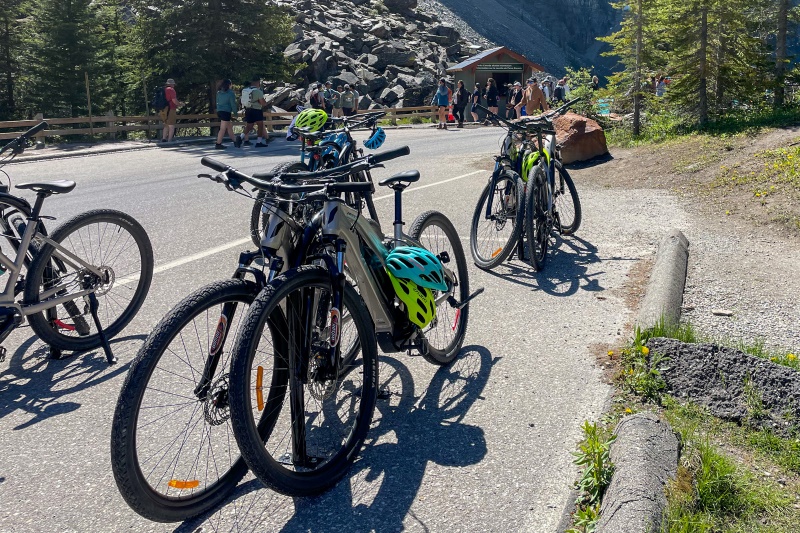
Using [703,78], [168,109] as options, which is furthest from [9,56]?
[703,78]

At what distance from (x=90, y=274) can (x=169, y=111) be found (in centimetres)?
2124

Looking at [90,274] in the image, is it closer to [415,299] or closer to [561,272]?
[415,299]

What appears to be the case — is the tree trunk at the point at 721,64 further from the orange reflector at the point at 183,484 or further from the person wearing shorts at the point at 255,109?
the orange reflector at the point at 183,484

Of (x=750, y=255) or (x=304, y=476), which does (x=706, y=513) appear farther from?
(x=750, y=255)

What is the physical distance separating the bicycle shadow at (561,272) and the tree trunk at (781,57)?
11.4m

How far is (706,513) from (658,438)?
16.3 inches

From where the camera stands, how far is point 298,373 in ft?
10.5

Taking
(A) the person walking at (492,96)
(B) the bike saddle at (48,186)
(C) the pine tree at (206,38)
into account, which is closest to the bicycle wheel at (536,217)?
(B) the bike saddle at (48,186)

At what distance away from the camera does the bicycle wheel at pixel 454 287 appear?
15.7ft

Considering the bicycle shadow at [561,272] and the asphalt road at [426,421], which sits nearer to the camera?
the asphalt road at [426,421]

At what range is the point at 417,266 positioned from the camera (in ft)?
13.0

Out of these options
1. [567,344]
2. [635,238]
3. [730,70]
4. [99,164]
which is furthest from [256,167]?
[567,344]

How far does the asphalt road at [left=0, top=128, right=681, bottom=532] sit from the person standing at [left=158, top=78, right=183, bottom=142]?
17.7 m

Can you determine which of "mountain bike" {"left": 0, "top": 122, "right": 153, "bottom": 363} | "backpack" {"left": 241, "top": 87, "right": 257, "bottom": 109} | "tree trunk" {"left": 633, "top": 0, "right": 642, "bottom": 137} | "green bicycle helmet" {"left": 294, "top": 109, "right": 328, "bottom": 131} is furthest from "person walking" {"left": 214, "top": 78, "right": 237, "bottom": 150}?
"mountain bike" {"left": 0, "top": 122, "right": 153, "bottom": 363}
